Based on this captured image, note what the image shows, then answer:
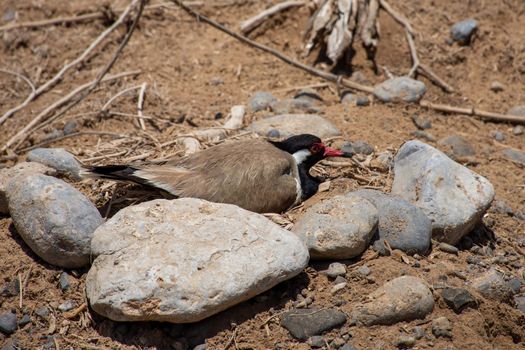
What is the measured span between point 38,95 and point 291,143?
3.26 m

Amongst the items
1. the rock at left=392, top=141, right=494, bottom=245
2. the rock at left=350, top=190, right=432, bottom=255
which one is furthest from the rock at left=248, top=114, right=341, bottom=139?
the rock at left=350, top=190, right=432, bottom=255

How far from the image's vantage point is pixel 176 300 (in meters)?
4.27

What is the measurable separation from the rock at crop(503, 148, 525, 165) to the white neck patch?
2200mm

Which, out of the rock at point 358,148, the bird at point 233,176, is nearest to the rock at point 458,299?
→ the bird at point 233,176

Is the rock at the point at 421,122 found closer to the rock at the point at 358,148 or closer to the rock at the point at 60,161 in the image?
the rock at the point at 358,148

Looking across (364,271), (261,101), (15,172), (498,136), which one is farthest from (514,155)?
(15,172)

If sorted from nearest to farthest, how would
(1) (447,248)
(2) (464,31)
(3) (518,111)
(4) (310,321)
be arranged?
(4) (310,321) → (1) (447,248) → (3) (518,111) → (2) (464,31)

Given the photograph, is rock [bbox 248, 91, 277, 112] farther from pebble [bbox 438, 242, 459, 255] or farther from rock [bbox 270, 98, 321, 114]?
pebble [bbox 438, 242, 459, 255]

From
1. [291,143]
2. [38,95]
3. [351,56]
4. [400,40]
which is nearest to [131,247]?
[291,143]

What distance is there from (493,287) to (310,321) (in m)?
1.36

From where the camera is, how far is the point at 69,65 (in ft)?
25.5

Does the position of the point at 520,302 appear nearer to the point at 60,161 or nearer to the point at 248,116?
the point at 248,116

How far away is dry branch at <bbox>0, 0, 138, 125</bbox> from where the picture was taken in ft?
23.8

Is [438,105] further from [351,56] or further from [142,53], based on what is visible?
[142,53]
